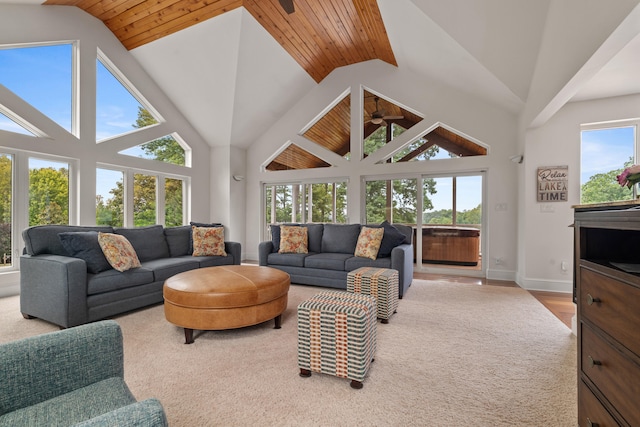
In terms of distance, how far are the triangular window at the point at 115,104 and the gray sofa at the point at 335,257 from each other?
10.8 ft

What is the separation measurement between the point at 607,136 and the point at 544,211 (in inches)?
52.7

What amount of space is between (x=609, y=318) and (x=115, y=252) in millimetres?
3945

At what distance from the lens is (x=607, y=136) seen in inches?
172

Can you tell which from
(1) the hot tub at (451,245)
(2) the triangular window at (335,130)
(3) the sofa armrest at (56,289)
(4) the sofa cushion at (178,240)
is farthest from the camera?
(2) the triangular window at (335,130)

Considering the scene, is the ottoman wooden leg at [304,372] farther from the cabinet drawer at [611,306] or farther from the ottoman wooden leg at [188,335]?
the cabinet drawer at [611,306]

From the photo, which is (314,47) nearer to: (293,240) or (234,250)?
(293,240)

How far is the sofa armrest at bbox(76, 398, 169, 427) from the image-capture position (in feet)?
2.41

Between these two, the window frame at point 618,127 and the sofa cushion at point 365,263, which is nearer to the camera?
the sofa cushion at point 365,263

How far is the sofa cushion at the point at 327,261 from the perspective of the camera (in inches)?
167

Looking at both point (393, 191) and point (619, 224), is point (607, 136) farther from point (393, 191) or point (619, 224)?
point (619, 224)

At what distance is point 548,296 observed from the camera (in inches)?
163

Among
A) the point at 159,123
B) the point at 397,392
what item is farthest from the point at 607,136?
the point at 159,123

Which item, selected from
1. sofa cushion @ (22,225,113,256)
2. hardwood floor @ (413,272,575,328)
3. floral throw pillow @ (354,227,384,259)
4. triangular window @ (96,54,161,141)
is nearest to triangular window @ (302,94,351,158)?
floral throw pillow @ (354,227,384,259)

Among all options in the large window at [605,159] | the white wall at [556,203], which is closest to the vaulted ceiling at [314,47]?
the white wall at [556,203]
